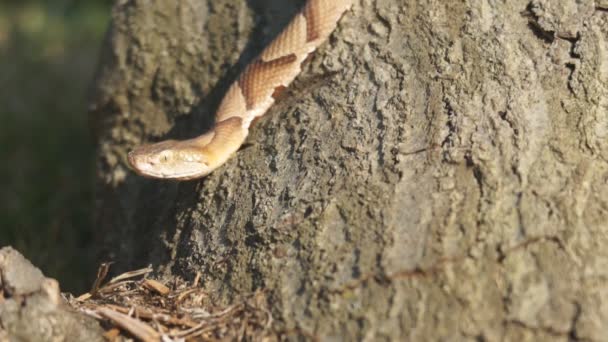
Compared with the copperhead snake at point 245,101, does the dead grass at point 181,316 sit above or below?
below

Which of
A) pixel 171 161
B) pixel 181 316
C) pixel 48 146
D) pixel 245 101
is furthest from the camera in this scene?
pixel 48 146

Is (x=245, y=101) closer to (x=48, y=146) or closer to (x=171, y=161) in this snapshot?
(x=171, y=161)

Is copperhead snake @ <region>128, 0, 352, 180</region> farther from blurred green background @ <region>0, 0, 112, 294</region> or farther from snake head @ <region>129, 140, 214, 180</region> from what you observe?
blurred green background @ <region>0, 0, 112, 294</region>

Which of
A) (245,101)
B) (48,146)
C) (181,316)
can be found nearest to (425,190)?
(181,316)

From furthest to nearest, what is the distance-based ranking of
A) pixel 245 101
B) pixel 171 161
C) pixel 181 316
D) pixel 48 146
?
1. pixel 48 146
2. pixel 245 101
3. pixel 171 161
4. pixel 181 316

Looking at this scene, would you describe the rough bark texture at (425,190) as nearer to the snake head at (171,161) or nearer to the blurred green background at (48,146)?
the snake head at (171,161)

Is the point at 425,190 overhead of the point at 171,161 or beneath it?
overhead

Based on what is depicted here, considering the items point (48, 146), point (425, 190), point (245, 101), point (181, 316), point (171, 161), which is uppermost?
point (245, 101)

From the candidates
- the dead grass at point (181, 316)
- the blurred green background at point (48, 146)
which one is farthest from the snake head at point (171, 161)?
the blurred green background at point (48, 146)
